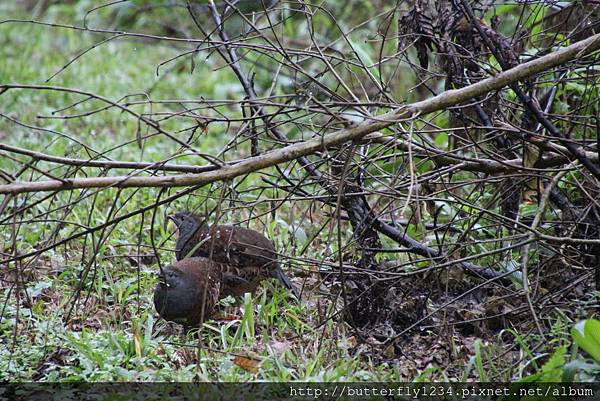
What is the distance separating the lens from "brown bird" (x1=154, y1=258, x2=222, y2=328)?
12.0ft

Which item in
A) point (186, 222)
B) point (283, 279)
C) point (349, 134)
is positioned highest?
point (349, 134)

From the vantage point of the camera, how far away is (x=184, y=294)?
12.0 feet

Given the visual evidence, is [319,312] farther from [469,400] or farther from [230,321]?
[469,400]

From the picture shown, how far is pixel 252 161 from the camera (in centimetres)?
299

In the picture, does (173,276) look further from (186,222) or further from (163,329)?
(186,222)

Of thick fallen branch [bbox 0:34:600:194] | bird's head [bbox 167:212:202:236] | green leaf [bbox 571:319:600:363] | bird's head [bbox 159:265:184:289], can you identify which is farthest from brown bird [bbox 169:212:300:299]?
green leaf [bbox 571:319:600:363]

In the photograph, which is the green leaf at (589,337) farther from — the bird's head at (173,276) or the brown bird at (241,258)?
the bird's head at (173,276)

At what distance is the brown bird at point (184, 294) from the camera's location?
12.0 feet

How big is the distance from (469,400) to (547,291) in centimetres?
78

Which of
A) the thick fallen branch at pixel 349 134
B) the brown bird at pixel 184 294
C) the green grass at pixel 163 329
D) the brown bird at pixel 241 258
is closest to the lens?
the thick fallen branch at pixel 349 134

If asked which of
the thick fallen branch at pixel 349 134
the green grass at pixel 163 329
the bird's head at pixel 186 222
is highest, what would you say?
the thick fallen branch at pixel 349 134

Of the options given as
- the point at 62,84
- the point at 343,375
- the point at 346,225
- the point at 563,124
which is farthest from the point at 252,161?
the point at 62,84

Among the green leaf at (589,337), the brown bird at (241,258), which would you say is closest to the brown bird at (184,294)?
the brown bird at (241,258)

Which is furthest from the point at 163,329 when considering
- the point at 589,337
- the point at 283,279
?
the point at 589,337
